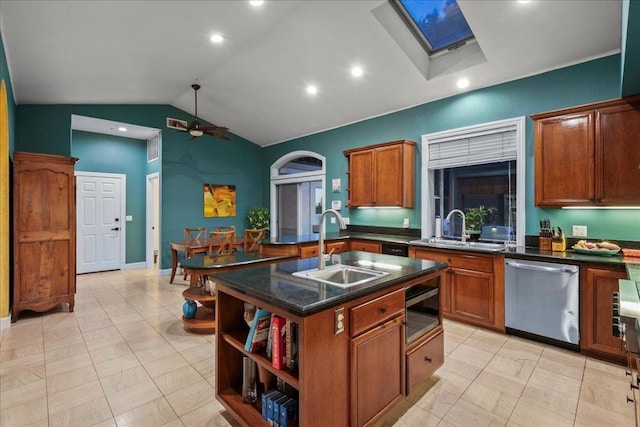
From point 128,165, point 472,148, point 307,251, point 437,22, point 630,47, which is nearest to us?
point 630,47

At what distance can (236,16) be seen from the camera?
10.7ft

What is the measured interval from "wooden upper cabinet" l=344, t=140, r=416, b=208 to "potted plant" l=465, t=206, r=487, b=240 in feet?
2.70

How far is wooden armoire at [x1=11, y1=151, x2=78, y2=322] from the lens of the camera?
3.63 meters

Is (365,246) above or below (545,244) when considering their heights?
below

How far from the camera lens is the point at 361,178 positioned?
4953 mm

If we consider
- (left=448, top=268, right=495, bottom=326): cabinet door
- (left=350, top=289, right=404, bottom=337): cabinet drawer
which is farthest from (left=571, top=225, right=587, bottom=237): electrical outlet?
(left=350, top=289, right=404, bottom=337): cabinet drawer

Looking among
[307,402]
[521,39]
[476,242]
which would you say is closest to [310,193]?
[476,242]

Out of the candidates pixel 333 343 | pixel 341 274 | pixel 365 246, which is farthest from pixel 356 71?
pixel 333 343

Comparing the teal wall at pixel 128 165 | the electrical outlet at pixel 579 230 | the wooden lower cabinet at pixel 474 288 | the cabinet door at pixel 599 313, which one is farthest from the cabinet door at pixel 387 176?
the teal wall at pixel 128 165

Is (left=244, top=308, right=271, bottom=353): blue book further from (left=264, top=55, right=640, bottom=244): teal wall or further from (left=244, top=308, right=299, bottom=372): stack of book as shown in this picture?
(left=264, top=55, right=640, bottom=244): teal wall

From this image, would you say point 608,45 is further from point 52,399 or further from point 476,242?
point 52,399

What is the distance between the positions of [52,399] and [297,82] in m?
4.36

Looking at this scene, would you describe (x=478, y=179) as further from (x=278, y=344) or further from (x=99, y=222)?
(x=99, y=222)

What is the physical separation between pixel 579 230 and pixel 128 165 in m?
7.82
